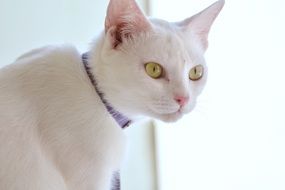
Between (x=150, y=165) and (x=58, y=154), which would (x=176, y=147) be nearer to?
(x=150, y=165)

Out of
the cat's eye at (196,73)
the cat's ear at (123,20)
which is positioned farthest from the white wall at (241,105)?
the cat's ear at (123,20)

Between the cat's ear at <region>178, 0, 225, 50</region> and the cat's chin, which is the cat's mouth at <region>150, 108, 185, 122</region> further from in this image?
the cat's ear at <region>178, 0, 225, 50</region>

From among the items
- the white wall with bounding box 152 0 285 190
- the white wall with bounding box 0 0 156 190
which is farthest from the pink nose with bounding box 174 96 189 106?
the white wall with bounding box 0 0 156 190

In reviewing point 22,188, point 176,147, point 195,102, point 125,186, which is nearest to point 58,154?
point 22,188

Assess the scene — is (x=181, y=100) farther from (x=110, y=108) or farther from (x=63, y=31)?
(x=63, y=31)

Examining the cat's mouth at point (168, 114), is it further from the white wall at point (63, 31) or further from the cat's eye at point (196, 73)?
the white wall at point (63, 31)

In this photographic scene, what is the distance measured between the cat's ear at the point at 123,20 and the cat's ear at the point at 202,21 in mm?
93

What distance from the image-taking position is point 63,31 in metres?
1.26

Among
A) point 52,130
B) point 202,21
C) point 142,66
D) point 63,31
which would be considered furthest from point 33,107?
point 63,31

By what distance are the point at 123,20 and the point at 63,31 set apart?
0.64 m

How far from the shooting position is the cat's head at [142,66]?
648 mm

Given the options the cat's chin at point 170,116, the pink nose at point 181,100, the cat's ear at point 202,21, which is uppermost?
the cat's ear at point 202,21

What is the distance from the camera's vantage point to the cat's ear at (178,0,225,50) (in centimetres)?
73

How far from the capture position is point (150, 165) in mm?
1403
